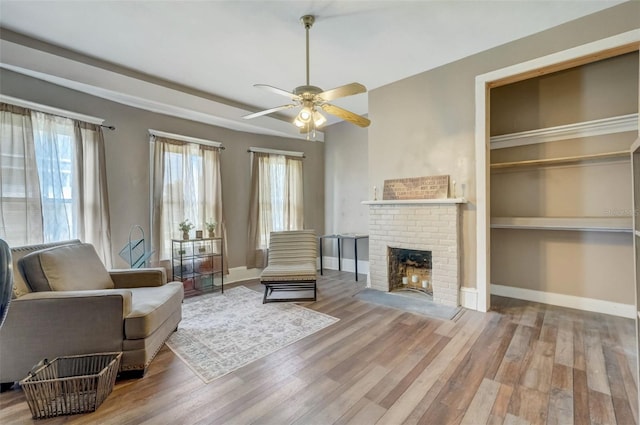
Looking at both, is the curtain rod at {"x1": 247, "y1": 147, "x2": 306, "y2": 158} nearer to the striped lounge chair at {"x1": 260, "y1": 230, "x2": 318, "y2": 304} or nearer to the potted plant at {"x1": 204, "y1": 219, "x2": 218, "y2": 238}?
the potted plant at {"x1": 204, "y1": 219, "x2": 218, "y2": 238}

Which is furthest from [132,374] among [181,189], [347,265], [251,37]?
[347,265]

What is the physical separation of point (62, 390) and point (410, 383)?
2170mm

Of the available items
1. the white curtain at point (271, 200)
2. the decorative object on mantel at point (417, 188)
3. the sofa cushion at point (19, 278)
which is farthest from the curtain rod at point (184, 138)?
the decorative object on mantel at point (417, 188)

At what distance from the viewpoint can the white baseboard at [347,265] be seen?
5035mm

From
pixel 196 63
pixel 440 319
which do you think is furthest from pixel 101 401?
pixel 196 63

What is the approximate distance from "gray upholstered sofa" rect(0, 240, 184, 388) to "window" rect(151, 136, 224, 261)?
166 centimetres

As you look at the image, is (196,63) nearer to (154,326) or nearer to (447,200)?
(154,326)

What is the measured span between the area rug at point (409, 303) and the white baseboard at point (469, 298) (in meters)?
0.13

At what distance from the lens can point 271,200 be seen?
5.05 m

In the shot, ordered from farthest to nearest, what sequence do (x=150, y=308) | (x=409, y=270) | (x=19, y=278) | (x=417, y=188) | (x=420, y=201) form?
(x=409, y=270), (x=417, y=188), (x=420, y=201), (x=150, y=308), (x=19, y=278)

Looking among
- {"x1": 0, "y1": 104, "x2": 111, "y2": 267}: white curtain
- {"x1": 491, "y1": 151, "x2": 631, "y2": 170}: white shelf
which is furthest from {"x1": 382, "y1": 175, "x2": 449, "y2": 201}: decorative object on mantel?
{"x1": 0, "y1": 104, "x2": 111, "y2": 267}: white curtain

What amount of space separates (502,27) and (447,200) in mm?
1792

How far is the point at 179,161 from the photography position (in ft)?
13.2

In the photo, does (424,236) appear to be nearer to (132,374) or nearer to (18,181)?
(132,374)
